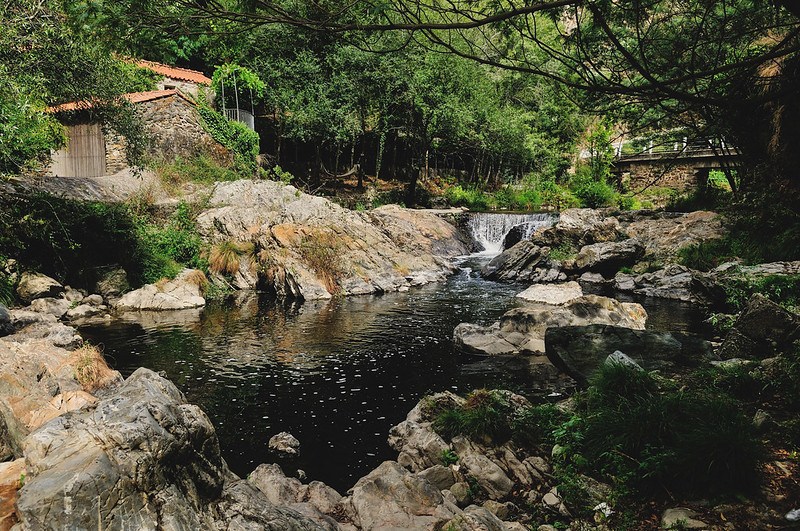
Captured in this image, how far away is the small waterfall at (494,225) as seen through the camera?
87.9 feet

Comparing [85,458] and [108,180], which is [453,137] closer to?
[108,180]

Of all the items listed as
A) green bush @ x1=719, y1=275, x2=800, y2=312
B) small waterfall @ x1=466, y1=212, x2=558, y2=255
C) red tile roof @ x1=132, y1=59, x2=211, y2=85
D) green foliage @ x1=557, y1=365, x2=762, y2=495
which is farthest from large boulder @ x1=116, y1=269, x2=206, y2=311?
red tile roof @ x1=132, y1=59, x2=211, y2=85

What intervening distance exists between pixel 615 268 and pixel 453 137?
1624cm

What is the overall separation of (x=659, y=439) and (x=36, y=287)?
15455 millimetres

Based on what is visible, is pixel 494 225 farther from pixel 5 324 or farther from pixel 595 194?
pixel 5 324

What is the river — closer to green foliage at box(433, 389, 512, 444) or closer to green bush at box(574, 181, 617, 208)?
green foliage at box(433, 389, 512, 444)

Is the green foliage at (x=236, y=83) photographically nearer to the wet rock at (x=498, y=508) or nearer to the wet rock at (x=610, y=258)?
the wet rock at (x=610, y=258)

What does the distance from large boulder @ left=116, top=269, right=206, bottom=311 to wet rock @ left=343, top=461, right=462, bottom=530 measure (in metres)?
12.8

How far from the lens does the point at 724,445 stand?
381 cm

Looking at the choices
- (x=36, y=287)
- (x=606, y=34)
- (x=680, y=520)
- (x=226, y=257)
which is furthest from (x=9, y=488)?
(x=226, y=257)

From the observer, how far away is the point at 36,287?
13133mm

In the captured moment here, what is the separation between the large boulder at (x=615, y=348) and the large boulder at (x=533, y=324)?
1266mm

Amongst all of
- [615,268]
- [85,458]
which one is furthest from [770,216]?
[85,458]

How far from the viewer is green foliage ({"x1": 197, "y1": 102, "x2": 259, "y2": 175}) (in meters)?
25.1
